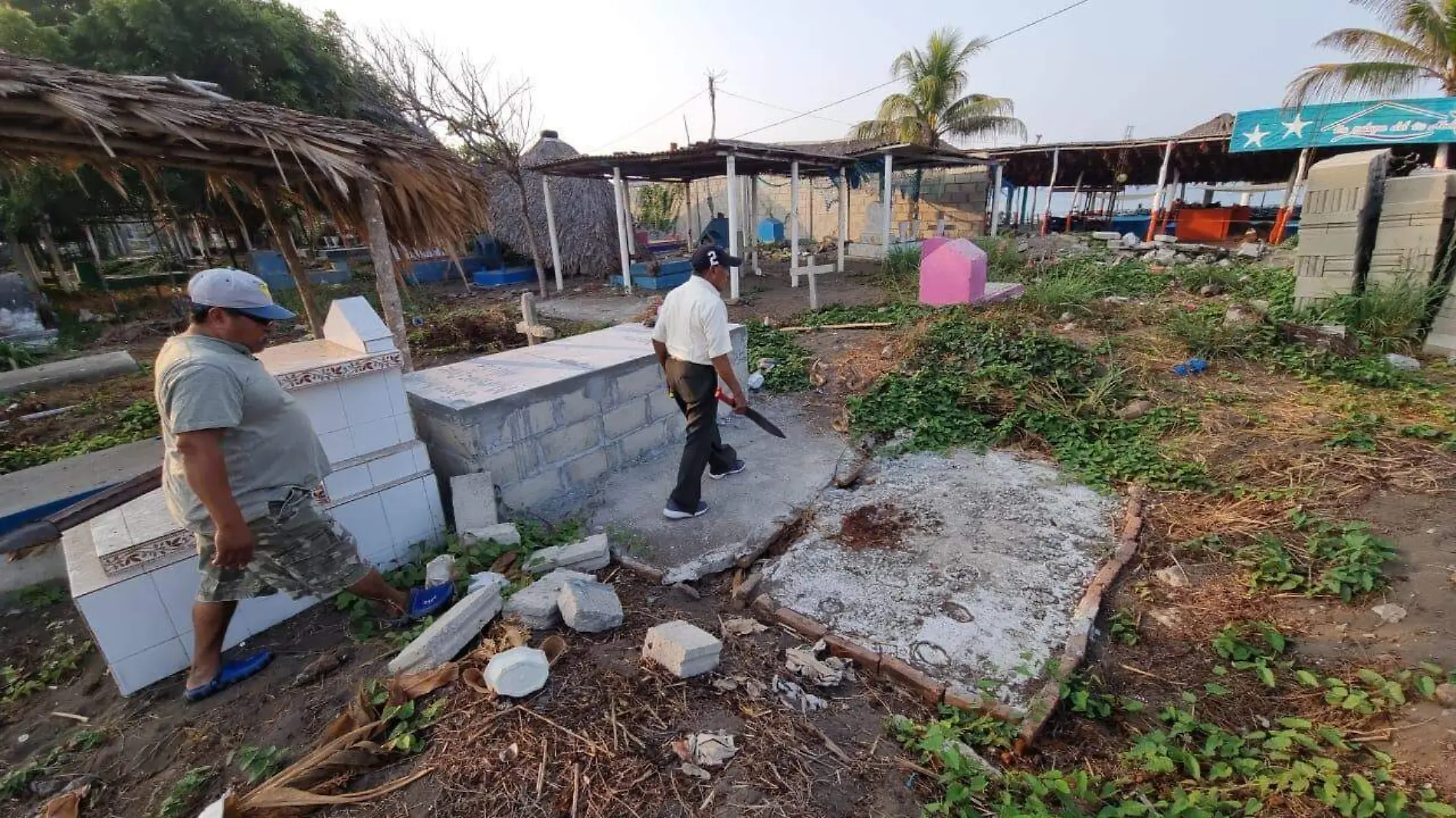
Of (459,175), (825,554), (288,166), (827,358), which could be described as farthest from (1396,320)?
(288,166)

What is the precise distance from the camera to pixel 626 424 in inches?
172

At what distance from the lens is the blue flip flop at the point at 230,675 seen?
2363 millimetres

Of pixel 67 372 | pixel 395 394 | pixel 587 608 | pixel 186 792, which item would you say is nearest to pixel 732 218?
pixel 395 394

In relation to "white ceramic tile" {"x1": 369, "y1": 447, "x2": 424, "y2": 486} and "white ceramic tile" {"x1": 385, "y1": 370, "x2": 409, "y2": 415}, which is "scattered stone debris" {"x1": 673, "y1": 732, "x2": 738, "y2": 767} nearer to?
"white ceramic tile" {"x1": 369, "y1": 447, "x2": 424, "y2": 486}

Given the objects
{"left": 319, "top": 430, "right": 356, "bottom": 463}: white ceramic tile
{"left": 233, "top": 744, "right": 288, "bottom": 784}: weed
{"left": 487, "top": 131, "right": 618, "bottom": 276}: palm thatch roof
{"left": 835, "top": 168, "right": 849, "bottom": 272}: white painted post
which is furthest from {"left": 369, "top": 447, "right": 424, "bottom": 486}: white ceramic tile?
{"left": 487, "top": 131, "right": 618, "bottom": 276}: palm thatch roof

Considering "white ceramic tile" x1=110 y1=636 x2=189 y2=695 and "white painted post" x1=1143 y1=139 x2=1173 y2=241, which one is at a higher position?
"white painted post" x1=1143 y1=139 x2=1173 y2=241

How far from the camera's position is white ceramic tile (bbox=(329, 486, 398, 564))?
9.99 feet

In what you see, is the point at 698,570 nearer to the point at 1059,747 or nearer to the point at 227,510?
the point at 1059,747

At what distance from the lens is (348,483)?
9.95 feet

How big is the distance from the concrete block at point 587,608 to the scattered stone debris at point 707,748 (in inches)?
26.9

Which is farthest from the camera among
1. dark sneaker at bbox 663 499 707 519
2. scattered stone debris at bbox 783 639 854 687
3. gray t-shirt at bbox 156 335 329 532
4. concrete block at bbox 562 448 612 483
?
concrete block at bbox 562 448 612 483

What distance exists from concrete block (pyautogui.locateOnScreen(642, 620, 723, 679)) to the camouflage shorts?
4.48 ft

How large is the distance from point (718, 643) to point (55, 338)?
14365 millimetres

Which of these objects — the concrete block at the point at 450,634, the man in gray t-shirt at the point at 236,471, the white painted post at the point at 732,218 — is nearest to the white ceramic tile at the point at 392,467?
the man in gray t-shirt at the point at 236,471
